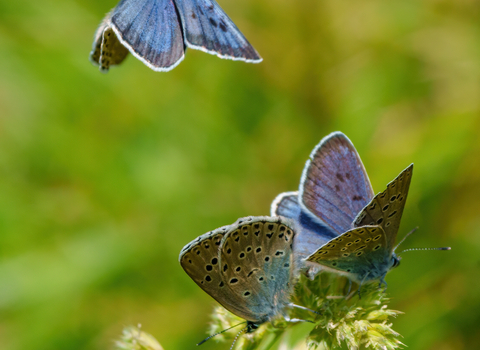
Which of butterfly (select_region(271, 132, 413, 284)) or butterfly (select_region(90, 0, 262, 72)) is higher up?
butterfly (select_region(90, 0, 262, 72))

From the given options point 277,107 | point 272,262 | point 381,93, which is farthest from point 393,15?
point 272,262

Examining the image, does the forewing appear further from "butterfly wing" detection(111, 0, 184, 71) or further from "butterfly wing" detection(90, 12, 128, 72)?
"butterfly wing" detection(90, 12, 128, 72)

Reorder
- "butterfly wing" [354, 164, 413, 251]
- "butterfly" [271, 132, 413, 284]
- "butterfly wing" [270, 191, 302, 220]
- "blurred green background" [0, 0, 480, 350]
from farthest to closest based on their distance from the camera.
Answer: "blurred green background" [0, 0, 480, 350], "butterfly wing" [270, 191, 302, 220], "butterfly" [271, 132, 413, 284], "butterfly wing" [354, 164, 413, 251]

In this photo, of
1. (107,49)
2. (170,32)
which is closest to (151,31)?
(170,32)

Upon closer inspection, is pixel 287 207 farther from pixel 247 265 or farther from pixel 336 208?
pixel 247 265

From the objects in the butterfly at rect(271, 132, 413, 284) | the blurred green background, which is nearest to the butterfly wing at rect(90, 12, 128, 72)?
the butterfly at rect(271, 132, 413, 284)

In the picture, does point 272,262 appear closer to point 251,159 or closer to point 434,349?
point 434,349
